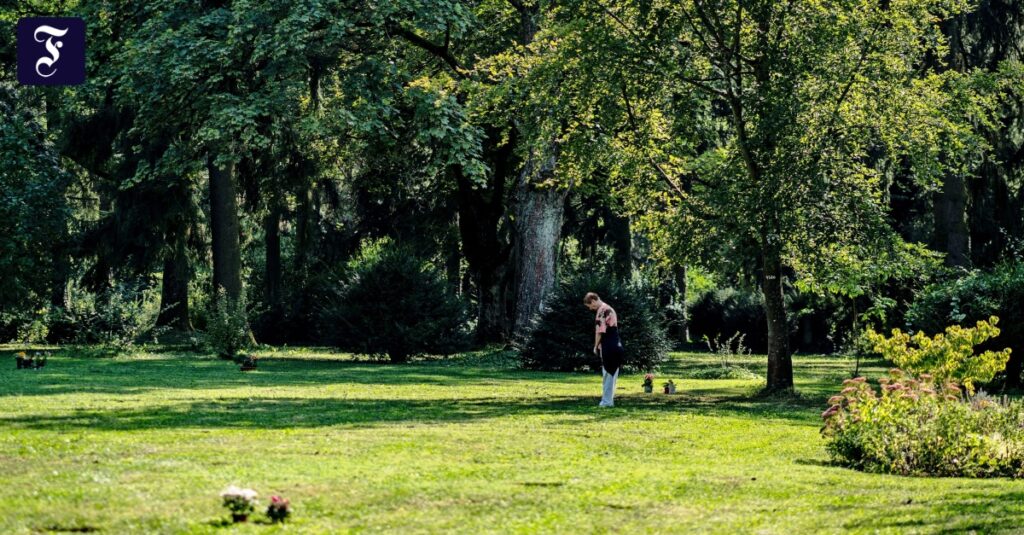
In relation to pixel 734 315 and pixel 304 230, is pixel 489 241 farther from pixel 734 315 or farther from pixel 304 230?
pixel 734 315

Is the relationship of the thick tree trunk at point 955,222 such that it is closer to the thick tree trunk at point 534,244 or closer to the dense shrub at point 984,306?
the dense shrub at point 984,306

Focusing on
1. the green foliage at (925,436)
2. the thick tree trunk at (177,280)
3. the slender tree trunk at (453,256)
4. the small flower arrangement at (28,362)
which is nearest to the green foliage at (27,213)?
the thick tree trunk at (177,280)

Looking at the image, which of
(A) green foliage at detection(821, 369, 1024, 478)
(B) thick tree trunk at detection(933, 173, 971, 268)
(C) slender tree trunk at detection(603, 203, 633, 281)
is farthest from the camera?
(C) slender tree trunk at detection(603, 203, 633, 281)

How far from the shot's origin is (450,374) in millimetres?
26938

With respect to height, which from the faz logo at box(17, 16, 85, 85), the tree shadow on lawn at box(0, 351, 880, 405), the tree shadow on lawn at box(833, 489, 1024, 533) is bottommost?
the tree shadow on lawn at box(833, 489, 1024, 533)

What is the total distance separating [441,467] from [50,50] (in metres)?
28.5

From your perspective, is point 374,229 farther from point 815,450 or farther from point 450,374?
point 815,450

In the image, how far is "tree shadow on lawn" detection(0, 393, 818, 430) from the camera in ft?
47.3

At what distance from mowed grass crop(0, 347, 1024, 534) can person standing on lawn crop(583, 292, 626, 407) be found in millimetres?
738

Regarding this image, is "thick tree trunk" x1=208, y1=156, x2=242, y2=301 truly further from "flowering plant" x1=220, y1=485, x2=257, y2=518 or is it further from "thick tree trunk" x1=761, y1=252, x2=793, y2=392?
"flowering plant" x1=220, y1=485, x2=257, y2=518

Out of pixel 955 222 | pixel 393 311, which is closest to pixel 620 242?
pixel 955 222

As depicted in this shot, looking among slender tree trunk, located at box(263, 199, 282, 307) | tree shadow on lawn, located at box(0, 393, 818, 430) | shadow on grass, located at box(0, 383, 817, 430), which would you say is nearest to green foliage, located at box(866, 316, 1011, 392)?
tree shadow on lawn, located at box(0, 393, 818, 430)

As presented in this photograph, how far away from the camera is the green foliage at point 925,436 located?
12414 mm

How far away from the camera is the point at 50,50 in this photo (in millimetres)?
35781
